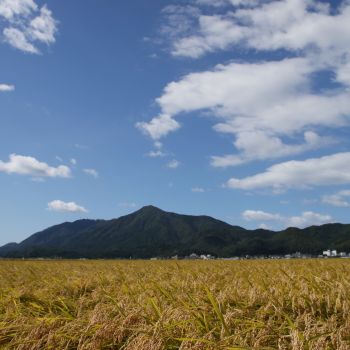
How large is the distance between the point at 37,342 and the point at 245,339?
355 cm

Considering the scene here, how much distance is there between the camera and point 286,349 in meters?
6.29

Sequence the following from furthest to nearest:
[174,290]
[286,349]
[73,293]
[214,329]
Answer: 1. [73,293]
2. [174,290]
3. [214,329]
4. [286,349]

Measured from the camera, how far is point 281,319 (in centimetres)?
773

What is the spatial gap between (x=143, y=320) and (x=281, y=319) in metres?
2.43

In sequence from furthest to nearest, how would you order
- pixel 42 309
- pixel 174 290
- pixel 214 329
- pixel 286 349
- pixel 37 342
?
pixel 174 290 < pixel 42 309 < pixel 37 342 < pixel 214 329 < pixel 286 349

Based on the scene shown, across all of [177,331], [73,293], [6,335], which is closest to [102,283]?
[73,293]

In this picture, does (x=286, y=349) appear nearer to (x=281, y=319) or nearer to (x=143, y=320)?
(x=281, y=319)

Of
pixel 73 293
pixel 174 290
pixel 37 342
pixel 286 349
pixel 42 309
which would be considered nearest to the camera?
pixel 286 349

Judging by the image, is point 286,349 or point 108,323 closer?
point 286,349

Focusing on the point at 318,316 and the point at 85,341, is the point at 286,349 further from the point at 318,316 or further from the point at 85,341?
the point at 85,341

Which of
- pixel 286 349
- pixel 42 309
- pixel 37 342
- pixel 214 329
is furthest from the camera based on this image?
pixel 42 309

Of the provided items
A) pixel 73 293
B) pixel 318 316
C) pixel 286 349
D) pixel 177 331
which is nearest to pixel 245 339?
pixel 286 349

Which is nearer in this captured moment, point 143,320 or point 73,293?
point 143,320

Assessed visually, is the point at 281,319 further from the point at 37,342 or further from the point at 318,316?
the point at 37,342
